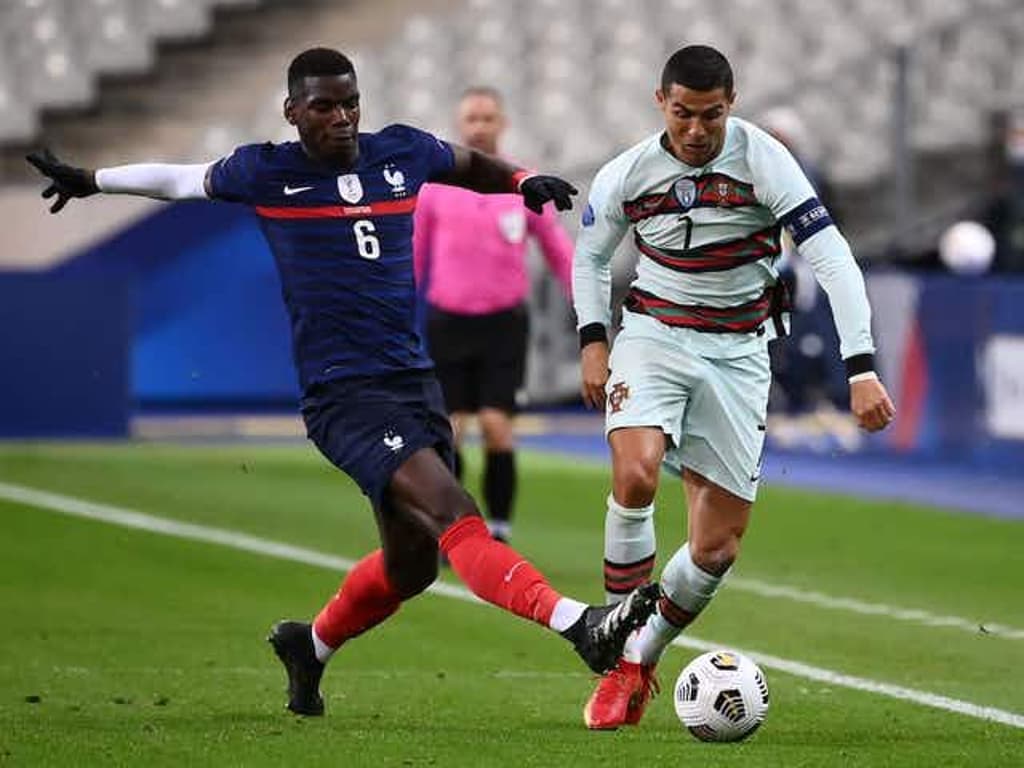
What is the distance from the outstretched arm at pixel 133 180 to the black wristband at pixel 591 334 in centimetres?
123

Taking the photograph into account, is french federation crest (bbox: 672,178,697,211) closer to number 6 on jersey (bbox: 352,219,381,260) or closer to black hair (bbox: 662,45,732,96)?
black hair (bbox: 662,45,732,96)

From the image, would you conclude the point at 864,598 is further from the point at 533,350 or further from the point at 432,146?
the point at 533,350

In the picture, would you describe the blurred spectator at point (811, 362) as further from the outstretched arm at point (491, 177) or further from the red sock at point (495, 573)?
the red sock at point (495, 573)

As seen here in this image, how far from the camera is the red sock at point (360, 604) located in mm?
7695

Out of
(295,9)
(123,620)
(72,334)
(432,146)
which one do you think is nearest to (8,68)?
(295,9)

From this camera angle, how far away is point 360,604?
7.77 m

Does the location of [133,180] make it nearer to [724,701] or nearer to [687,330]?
[687,330]

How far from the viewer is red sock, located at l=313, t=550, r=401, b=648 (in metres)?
7.70

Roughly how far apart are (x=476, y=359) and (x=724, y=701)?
5.45 meters

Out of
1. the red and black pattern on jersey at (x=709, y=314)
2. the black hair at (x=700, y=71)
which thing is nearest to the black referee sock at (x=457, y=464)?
the red and black pattern on jersey at (x=709, y=314)

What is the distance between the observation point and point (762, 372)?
784 cm

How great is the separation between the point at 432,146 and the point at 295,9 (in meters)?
19.5

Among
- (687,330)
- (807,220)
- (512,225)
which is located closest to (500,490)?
(512,225)

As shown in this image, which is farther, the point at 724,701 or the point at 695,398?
the point at 695,398
